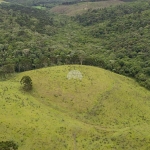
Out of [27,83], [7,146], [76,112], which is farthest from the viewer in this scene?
[27,83]

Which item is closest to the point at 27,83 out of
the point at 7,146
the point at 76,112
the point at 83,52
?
the point at 76,112

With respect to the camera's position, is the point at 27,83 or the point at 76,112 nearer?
the point at 76,112

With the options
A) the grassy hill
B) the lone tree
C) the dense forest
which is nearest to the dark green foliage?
the grassy hill

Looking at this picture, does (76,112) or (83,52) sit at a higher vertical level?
(76,112)

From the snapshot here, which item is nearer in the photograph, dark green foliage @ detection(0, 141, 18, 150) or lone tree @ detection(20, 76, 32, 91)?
dark green foliage @ detection(0, 141, 18, 150)

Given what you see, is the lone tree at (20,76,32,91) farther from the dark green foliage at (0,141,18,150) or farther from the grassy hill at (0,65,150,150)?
the dark green foliage at (0,141,18,150)

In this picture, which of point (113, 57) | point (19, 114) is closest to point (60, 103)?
point (19, 114)

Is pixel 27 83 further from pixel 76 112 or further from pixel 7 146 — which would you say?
pixel 7 146

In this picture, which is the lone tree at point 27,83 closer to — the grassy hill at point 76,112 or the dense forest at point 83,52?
the grassy hill at point 76,112

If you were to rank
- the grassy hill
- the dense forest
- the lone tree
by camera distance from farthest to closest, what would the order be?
the dense forest < the lone tree < the grassy hill
